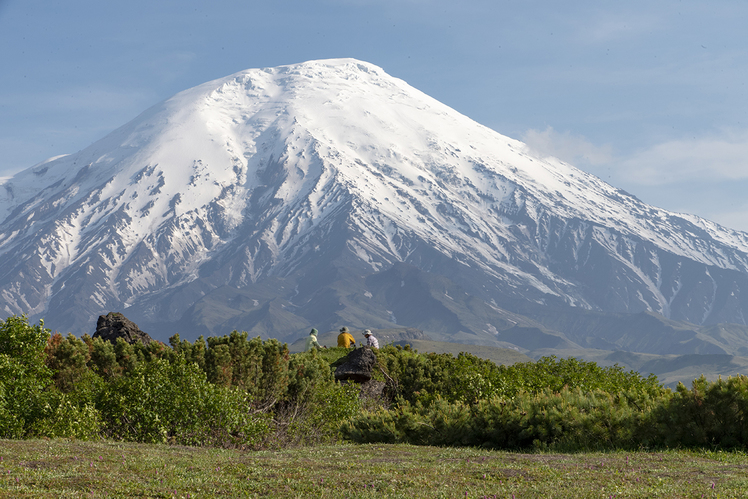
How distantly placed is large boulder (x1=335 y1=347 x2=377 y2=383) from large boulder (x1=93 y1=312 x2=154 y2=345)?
9221 mm

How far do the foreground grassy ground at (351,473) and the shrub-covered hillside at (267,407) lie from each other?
1.97m

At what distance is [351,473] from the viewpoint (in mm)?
13391

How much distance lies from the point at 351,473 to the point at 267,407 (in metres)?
13.3

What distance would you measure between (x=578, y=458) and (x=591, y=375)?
1648 centimetres

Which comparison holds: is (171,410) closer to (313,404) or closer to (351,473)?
(313,404)

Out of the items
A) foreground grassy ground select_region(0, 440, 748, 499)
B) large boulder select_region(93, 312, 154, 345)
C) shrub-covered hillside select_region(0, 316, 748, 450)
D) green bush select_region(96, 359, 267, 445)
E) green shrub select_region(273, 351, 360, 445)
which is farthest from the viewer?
large boulder select_region(93, 312, 154, 345)

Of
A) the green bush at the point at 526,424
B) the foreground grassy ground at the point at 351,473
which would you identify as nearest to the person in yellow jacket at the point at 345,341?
the green bush at the point at 526,424

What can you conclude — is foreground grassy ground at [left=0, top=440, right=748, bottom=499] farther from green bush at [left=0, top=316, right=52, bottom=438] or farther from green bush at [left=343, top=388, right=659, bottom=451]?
green bush at [left=0, top=316, right=52, bottom=438]

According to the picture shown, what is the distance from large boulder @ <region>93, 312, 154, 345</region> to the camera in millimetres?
34688

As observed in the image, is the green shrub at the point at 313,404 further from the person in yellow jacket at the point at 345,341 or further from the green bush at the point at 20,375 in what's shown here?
the person in yellow jacket at the point at 345,341

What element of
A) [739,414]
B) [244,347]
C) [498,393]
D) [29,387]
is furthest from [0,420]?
[739,414]

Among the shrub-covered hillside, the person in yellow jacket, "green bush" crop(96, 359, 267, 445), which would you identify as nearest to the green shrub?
the shrub-covered hillside

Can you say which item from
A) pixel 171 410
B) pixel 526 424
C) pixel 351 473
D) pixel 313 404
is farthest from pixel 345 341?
pixel 351 473

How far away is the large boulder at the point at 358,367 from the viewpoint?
33.4 m
